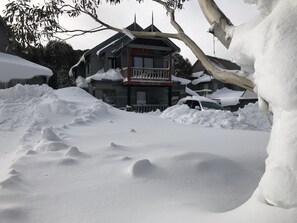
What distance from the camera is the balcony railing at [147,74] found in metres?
23.0

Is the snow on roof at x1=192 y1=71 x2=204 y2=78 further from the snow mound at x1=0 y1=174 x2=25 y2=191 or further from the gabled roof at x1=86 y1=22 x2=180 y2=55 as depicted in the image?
the snow mound at x1=0 y1=174 x2=25 y2=191

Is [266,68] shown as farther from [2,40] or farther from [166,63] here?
[166,63]

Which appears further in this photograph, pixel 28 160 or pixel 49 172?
pixel 28 160

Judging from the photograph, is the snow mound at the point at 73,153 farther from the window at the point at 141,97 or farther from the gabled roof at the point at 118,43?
the window at the point at 141,97

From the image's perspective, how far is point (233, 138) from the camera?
19.5 feet

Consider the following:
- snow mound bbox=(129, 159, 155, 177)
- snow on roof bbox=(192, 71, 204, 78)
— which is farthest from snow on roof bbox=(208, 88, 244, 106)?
snow mound bbox=(129, 159, 155, 177)

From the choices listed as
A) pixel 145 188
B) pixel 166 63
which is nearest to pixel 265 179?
pixel 145 188

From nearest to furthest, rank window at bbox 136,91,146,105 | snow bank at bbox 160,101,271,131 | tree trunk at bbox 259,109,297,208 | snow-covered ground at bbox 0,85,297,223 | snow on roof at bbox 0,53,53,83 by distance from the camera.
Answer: tree trunk at bbox 259,109,297,208, snow-covered ground at bbox 0,85,297,223, snow bank at bbox 160,101,271,131, snow on roof at bbox 0,53,53,83, window at bbox 136,91,146,105

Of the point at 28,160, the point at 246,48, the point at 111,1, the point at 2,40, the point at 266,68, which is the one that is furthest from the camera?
the point at 2,40

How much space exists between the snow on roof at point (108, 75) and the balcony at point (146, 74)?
0.44 m

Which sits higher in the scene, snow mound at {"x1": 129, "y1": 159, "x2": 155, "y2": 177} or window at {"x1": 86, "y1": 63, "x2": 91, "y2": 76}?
window at {"x1": 86, "y1": 63, "x2": 91, "y2": 76}

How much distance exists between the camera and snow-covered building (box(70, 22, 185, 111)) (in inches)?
911

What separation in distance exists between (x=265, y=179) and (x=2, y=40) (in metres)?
19.2

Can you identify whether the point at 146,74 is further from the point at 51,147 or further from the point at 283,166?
the point at 283,166
